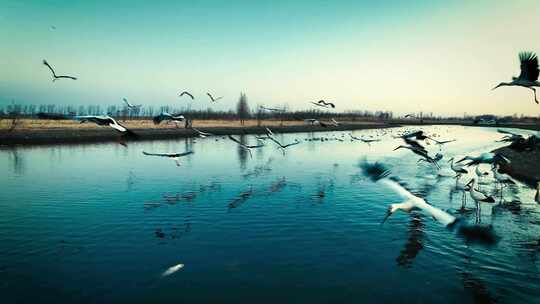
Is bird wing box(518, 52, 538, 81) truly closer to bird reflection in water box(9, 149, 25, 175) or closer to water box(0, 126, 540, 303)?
water box(0, 126, 540, 303)

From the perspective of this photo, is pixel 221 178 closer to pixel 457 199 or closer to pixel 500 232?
pixel 457 199

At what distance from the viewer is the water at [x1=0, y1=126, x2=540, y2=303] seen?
28.5 feet

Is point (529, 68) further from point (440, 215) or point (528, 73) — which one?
point (440, 215)

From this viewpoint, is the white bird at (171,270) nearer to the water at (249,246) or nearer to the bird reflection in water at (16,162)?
the water at (249,246)

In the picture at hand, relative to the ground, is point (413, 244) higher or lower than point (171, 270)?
higher

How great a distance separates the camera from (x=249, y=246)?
1114 cm

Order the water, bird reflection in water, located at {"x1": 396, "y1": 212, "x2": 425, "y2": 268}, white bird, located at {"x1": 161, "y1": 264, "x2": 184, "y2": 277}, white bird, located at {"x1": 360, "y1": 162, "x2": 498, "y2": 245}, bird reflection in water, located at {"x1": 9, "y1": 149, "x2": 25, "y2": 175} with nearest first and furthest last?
white bird, located at {"x1": 360, "y1": 162, "x2": 498, "y2": 245} < the water < white bird, located at {"x1": 161, "y1": 264, "x2": 184, "y2": 277} < bird reflection in water, located at {"x1": 396, "y1": 212, "x2": 425, "y2": 268} < bird reflection in water, located at {"x1": 9, "y1": 149, "x2": 25, "y2": 175}

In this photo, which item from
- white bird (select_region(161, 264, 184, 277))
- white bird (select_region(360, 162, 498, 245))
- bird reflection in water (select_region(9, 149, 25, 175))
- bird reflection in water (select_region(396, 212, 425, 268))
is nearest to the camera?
white bird (select_region(360, 162, 498, 245))

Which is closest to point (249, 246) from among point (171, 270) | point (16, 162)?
point (171, 270)

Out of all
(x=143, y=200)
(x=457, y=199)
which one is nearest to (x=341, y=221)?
(x=457, y=199)

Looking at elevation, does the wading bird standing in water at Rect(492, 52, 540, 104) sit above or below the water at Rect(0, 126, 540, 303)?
above

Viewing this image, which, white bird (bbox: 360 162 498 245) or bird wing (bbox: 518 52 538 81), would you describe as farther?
bird wing (bbox: 518 52 538 81)

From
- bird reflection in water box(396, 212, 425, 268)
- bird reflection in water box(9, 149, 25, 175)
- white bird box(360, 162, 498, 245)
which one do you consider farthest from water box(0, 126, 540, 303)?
bird reflection in water box(9, 149, 25, 175)

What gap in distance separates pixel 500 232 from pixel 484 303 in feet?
17.5
